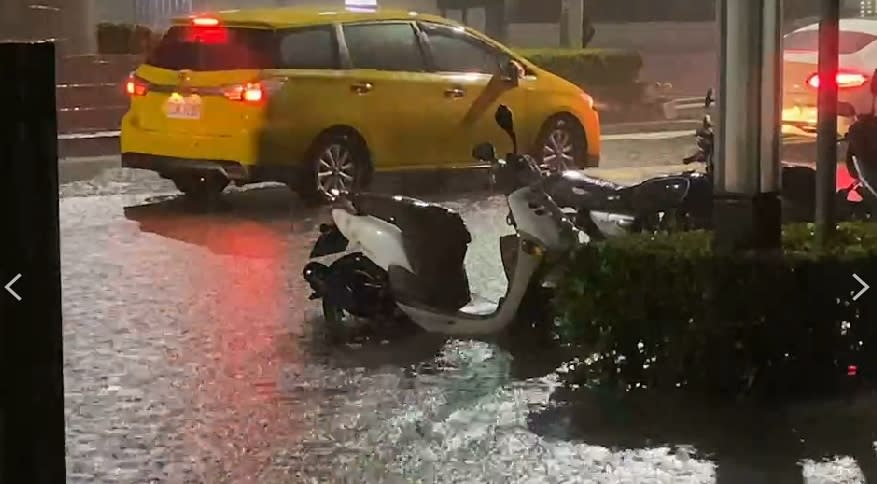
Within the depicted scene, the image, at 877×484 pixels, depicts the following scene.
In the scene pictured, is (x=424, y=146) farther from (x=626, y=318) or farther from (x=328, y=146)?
(x=626, y=318)

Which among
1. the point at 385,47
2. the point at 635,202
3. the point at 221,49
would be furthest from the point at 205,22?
the point at 635,202

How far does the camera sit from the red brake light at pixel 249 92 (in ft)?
43.7

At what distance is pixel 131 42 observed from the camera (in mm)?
22094

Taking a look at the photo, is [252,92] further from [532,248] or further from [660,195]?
[532,248]

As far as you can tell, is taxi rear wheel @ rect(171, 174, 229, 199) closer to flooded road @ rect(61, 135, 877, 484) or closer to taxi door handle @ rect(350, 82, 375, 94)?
taxi door handle @ rect(350, 82, 375, 94)

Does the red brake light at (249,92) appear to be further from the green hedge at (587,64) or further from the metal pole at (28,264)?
the metal pole at (28,264)

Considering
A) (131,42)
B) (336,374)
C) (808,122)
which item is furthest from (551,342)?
(131,42)

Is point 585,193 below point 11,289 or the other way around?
below

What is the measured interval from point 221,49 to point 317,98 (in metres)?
0.95

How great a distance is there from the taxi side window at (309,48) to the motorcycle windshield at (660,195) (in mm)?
5192

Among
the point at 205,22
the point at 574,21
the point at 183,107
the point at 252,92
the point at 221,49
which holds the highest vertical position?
the point at 574,21

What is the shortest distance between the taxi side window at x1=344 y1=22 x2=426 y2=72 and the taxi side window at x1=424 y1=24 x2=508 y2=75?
0.62 ft

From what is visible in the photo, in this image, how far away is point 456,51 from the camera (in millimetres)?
14719

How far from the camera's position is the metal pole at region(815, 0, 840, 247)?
23.8 ft
